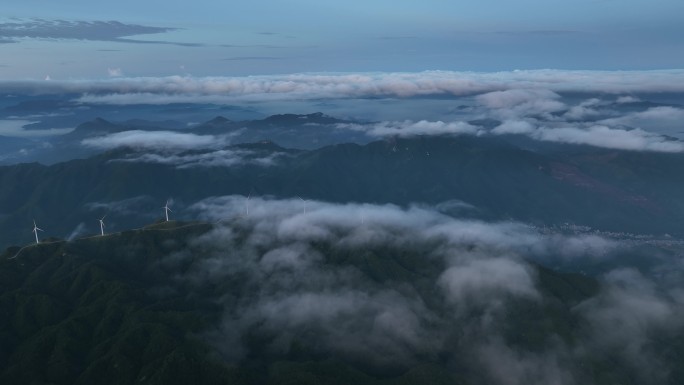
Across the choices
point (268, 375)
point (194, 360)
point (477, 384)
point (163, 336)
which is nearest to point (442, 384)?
point (477, 384)

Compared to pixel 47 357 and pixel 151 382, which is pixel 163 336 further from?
pixel 47 357

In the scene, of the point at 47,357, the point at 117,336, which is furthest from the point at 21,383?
the point at 117,336

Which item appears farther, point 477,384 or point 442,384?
point 477,384

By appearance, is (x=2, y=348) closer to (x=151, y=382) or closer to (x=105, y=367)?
(x=105, y=367)

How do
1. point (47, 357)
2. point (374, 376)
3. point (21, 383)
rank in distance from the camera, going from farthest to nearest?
1. point (374, 376)
2. point (47, 357)
3. point (21, 383)

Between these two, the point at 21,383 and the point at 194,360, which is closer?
the point at 21,383

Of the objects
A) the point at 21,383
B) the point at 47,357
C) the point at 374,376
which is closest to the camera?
the point at 21,383

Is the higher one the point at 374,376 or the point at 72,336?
the point at 72,336

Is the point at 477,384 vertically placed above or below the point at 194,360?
below

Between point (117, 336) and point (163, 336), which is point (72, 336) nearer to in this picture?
point (117, 336)
